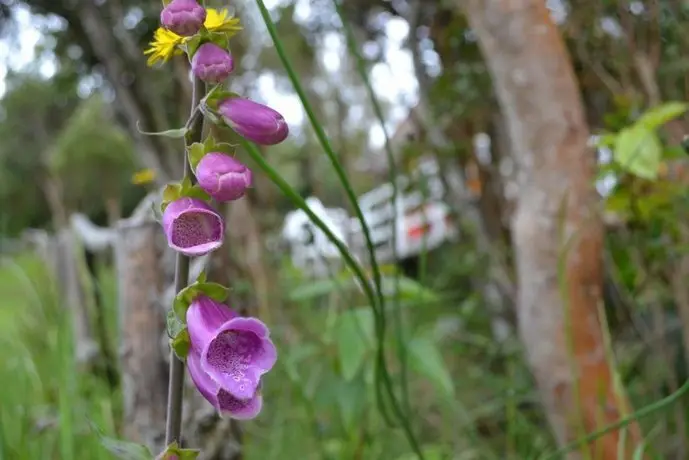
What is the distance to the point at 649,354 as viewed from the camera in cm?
157

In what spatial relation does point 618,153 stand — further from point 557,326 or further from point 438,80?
point 438,80

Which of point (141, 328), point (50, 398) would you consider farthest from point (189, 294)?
point (50, 398)

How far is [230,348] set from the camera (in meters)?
0.39

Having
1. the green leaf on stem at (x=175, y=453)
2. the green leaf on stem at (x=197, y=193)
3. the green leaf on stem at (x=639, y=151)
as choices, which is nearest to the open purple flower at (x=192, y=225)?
the green leaf on stem at (x=197, y=193)

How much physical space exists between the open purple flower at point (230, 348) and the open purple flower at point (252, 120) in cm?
9

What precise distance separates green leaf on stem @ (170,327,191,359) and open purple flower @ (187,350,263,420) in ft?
0.04

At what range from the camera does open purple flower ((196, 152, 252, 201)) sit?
14.9 inches

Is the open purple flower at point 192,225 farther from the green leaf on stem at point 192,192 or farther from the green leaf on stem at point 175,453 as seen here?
the green leaf on stem at point 175,453

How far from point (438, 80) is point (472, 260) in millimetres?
435

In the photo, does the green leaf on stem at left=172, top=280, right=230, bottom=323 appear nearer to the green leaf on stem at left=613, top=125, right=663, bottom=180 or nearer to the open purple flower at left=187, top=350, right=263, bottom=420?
the open purple flower at left=187, top=350, right=263, bottom=420

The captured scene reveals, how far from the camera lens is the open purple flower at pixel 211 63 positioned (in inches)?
15.4

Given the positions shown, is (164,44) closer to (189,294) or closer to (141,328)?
(189,294)

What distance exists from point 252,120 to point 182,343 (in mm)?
121

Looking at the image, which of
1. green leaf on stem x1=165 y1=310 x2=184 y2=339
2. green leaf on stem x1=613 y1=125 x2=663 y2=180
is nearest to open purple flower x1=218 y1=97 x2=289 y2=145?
green leaf on stem x1=165 y1=310 x2=184 y2=339
